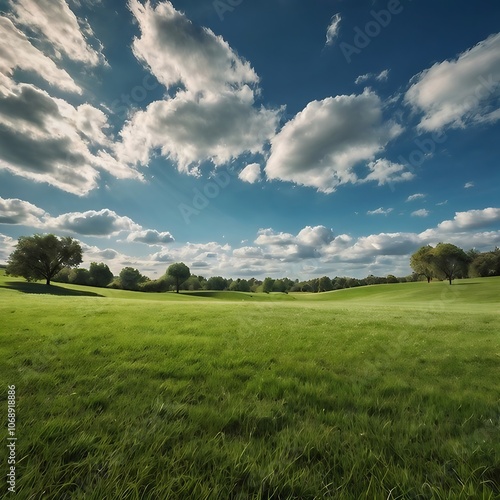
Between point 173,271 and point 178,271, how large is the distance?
2093mm

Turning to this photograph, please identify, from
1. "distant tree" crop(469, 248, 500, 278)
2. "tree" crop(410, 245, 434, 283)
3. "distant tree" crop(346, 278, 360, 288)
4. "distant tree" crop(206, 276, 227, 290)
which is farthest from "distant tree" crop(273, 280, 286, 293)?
"distant tree" crop(469, 248, 500, 278)

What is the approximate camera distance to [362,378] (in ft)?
18.6

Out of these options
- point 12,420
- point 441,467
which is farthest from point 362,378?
point 12,420

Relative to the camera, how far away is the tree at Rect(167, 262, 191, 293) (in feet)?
347

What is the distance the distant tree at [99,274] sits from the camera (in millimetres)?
104438

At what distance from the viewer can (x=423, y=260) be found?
87.1 meters

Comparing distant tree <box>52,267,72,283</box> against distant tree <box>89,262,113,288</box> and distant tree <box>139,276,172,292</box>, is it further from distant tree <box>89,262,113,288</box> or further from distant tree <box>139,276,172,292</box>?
distant tree <box>139,276,172,292</box>

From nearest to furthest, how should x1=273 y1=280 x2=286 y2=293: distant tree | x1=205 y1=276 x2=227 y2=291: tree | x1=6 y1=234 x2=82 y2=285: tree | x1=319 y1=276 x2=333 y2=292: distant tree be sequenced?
x1=6 y1=234 x2=82 y2=285: tree < x1=319 y1=276 x2=333 y2=292: distant tree < x1=205 y1=276 x2=227 y2=291: tree < x1=273 y1=280 x2=286 y2=293: distant tree

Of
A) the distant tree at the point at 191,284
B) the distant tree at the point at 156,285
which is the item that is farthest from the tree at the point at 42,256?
the distant tree at the point at 191,284

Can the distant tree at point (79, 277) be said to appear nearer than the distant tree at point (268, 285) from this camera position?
Yes

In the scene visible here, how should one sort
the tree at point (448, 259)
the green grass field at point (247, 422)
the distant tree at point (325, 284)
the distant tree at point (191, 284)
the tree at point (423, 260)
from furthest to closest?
the distant tree at point (325, 284) → the distant tree at point (191, 284) → the tree at point (423, 260) → the tree at point (448, 259) → the green grass field at point (247, 422)

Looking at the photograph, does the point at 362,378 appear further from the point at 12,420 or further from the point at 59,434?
the point at 12,420

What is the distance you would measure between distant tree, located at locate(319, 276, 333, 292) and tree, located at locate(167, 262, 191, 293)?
8067cm

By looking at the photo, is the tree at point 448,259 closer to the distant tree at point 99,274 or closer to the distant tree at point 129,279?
the distant tree at point 129,279
